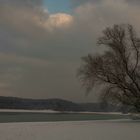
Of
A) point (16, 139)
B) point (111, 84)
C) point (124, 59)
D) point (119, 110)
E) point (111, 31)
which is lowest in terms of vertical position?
point (16, 139)

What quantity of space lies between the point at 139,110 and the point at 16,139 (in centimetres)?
2309

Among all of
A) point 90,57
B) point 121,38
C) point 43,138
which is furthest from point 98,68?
point 43,138

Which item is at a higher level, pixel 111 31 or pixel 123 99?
pixel 111 31

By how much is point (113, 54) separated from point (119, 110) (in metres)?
5.91

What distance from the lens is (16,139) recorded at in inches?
730

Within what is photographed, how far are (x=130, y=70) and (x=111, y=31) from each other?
4.64 m

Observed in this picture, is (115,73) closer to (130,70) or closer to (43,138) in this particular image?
(130,70)

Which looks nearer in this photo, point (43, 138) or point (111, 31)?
point (43, 138)

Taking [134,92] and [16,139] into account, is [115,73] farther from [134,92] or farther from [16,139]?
[16,139]

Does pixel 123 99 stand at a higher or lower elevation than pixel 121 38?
lower

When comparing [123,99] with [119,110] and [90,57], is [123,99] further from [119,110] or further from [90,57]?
[90,57]

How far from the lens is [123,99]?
126ft

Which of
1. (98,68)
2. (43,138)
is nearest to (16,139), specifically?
(43,138)

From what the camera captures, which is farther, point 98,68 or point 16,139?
point 98,68
